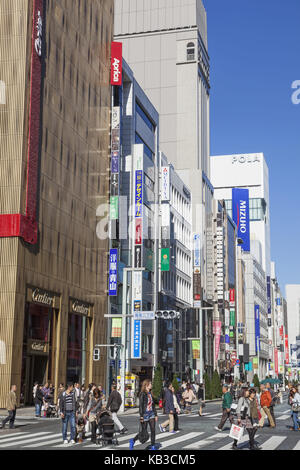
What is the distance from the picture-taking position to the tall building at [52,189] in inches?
1485

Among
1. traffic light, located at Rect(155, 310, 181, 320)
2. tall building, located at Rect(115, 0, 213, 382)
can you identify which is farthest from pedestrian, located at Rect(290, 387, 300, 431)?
tall building, located at Rect(115, 0, 213, 382)

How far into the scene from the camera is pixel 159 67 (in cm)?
11050

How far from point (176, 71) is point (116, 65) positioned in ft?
175

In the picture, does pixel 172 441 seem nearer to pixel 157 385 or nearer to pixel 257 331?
pixel 157 385

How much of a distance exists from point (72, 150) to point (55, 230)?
7.59 m

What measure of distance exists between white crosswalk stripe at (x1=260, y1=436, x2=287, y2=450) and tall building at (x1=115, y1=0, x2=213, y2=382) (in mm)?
78396

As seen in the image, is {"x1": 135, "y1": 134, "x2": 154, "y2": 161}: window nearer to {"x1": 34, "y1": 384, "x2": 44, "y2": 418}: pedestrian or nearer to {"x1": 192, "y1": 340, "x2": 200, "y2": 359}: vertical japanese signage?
{"x1": 192, "y1": 340, "x2": 200, "y2": 359}: vertical japanese signage

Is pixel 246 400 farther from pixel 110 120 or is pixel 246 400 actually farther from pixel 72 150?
pixel 110 120

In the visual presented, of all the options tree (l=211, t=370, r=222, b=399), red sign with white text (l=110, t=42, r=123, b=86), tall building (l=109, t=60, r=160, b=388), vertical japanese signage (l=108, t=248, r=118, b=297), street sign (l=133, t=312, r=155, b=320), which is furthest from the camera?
tree (l=211, t=370, r=222, b=399)

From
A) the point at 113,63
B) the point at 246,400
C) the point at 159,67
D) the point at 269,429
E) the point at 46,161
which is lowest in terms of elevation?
the point at 269,429

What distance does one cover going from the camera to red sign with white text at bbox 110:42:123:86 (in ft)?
188

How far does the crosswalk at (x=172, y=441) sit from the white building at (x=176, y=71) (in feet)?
258
